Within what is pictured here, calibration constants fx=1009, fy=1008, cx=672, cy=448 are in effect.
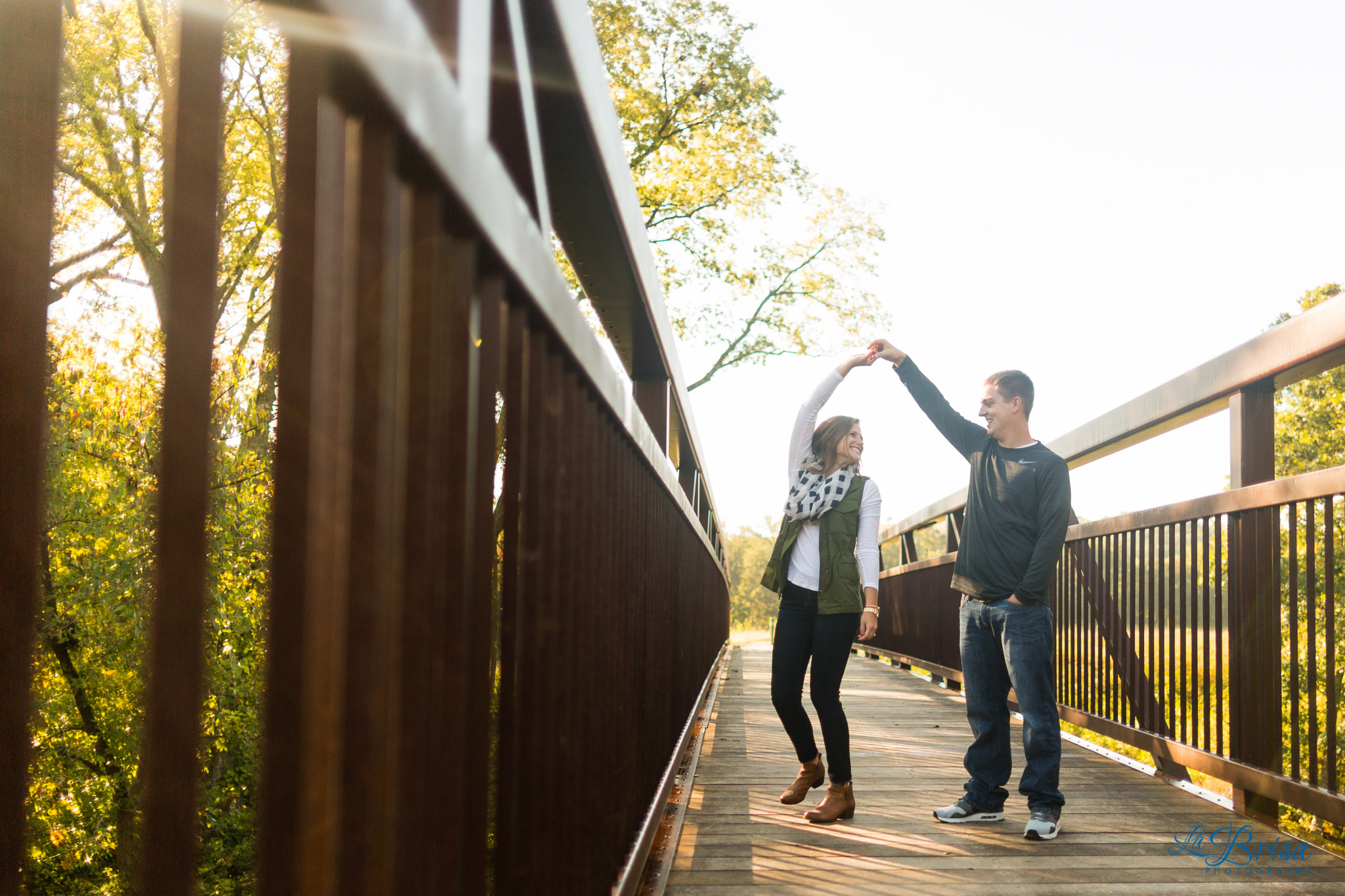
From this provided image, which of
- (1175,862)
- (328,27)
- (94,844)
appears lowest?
(94,844)

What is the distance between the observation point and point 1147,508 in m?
4.08

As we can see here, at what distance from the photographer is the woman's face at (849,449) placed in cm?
380

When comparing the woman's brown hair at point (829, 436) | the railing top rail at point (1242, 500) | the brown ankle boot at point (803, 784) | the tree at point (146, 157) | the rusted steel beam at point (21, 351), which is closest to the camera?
the rusted steel beam at point (21, 351)

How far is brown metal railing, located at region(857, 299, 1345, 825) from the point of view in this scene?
299 centimetres

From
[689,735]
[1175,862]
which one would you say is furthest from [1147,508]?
[689,735]

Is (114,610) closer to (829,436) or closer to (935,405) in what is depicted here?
(829,436)

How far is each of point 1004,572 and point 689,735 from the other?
1802 mm

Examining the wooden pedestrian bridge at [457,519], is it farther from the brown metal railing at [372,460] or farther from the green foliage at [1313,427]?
the green foliage at [1313,427]

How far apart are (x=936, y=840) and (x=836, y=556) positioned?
0.99 metres

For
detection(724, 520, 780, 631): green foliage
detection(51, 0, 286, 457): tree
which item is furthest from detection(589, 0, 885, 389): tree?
detection(724, 520, 780, 631): green foliage

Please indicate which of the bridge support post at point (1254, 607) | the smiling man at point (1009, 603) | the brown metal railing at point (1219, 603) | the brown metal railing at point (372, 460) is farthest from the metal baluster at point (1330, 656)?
the brown metal railing at point (372, 460)

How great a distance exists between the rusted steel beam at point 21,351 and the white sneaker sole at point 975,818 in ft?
11.1

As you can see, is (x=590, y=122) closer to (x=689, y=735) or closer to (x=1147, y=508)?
(x=1147, y=508)

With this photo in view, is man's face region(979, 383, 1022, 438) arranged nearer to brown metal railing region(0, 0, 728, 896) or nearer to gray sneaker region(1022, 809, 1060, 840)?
gray sneaker region(1022, 809, 1060, 840)
